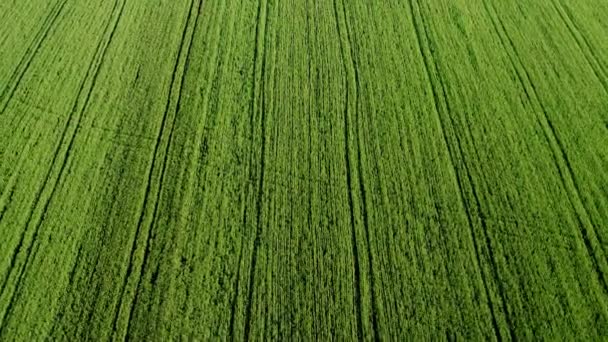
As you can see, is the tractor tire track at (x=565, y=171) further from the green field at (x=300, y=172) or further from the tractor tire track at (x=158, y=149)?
the tractor tire track at (x=158, y=149)


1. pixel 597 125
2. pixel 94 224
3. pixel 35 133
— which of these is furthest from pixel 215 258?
pixel 597 125

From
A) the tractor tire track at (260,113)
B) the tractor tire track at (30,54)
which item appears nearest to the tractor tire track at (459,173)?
the tractor tire track at (260,113)

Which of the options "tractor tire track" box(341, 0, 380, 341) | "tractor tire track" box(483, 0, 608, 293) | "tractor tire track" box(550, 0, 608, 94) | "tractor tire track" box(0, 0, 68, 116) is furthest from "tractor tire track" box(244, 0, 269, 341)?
"tractor tire track" box(550, 0, 608, 94)

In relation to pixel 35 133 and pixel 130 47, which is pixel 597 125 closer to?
pixel 130 47

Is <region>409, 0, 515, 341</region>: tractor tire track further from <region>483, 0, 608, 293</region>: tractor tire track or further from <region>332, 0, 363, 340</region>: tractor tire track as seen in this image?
<region>332, 0, 363, 340</region>: tractor tire track

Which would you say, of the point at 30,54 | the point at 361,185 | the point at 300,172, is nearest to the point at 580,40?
the point at 361,185

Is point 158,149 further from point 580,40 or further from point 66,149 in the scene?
point 580,40
